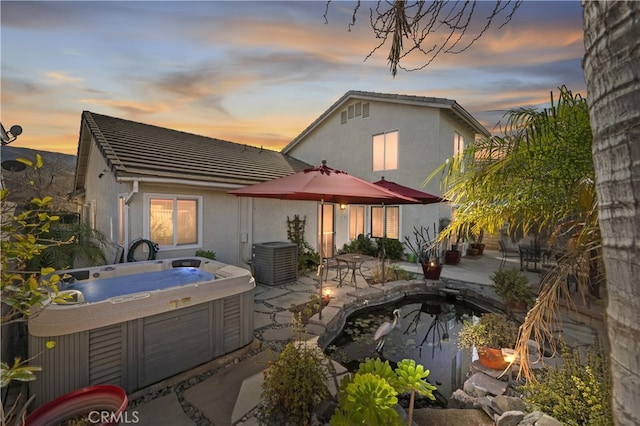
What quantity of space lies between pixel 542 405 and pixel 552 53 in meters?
4.25

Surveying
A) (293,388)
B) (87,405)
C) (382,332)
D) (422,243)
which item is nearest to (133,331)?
(87,405)

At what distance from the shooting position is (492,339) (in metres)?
4.65

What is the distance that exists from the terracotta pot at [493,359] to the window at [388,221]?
29.0ft

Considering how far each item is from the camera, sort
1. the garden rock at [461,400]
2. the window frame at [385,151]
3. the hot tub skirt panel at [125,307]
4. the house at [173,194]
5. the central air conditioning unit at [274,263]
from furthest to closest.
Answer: the window frame at [385,151]
the central air conditioning unit at [274,263]
the house at [173,194]
the garden rock at [461,400]
the hot tub skirt panel at [125,307]

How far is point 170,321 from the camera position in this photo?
151 inches

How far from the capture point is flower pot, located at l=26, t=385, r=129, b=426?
8.55ft

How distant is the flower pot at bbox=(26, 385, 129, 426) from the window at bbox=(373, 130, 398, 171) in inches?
494

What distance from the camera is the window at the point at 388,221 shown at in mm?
13344

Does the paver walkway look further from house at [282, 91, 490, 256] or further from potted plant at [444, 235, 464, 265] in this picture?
house at [282, 91, 490, 256]

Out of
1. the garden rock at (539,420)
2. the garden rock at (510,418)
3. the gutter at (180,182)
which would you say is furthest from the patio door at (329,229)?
the garden rock at (539,420)

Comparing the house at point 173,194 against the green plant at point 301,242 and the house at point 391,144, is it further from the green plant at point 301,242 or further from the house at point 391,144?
the house at point 391,144

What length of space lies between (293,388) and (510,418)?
2.31m

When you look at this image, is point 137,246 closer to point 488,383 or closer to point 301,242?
point 301,242

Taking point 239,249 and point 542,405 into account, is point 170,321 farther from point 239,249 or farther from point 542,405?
point 239,249
